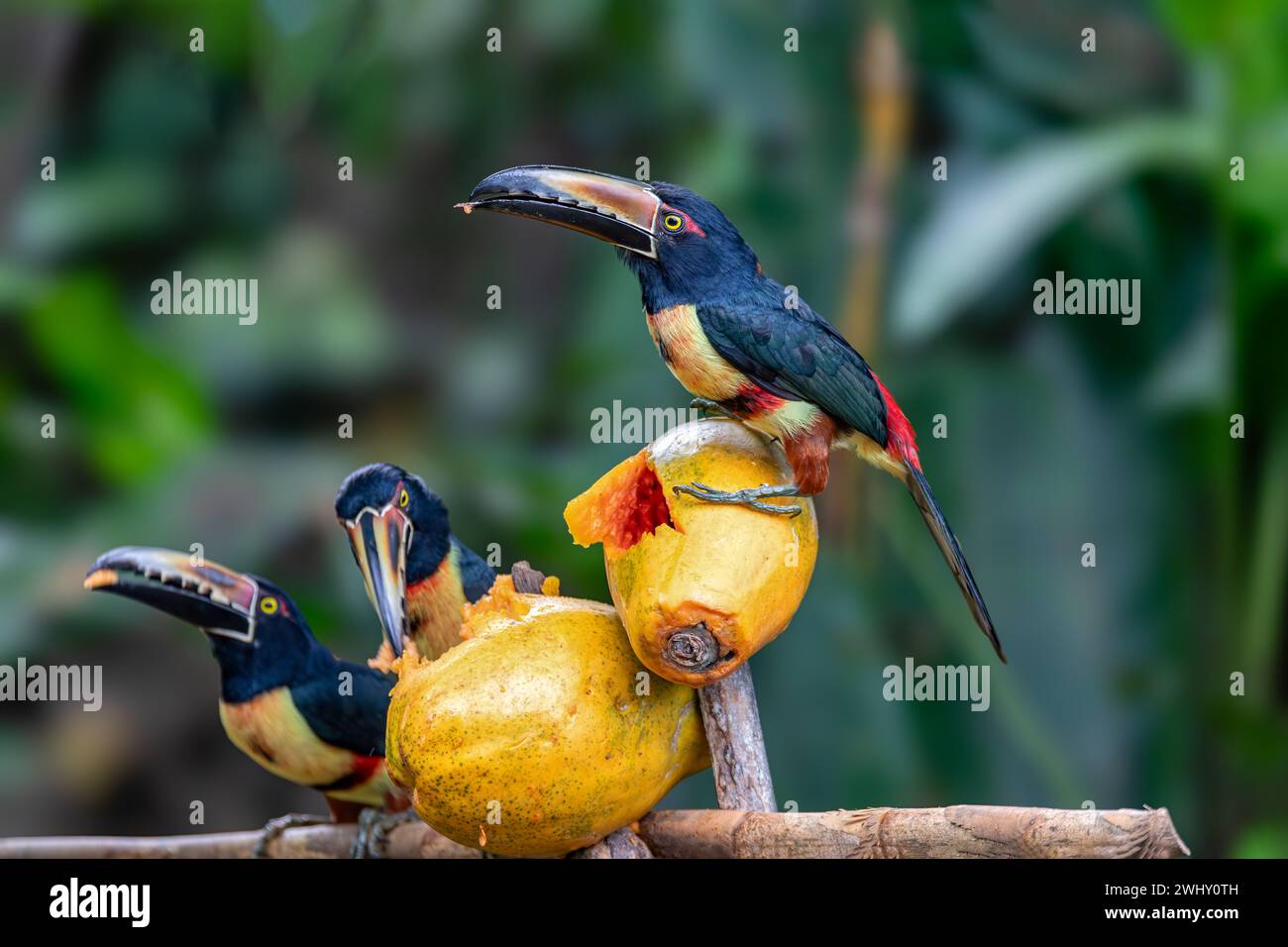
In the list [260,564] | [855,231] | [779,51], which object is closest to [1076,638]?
[855,231]

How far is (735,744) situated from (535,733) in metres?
0.21

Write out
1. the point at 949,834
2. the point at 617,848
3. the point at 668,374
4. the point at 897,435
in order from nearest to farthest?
1. the point at 949,834
2. the point at 617,848
3. the point at 897,435
4. the point at 668,374

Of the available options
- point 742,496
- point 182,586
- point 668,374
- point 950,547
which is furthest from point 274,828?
point 668,374

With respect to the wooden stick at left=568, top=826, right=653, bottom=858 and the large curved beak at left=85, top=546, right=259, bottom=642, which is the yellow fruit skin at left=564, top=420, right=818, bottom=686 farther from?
the large curved beak at left=85, top=546, right=259, bottom=642

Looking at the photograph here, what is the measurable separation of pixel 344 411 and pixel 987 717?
6.13 feet

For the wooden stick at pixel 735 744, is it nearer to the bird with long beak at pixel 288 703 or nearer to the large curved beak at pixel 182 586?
the bird with long beak at pixel 288 703

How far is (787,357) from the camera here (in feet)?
4.15

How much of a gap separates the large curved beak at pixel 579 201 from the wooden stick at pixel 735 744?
1.36 feet

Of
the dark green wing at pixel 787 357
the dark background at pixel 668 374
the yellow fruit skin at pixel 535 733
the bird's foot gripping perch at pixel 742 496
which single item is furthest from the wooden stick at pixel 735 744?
the dark background at pixel 668 374

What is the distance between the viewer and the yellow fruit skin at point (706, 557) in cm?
112

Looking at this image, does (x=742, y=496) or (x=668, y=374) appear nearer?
(x=742, y=496)

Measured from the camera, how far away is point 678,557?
1.15 m

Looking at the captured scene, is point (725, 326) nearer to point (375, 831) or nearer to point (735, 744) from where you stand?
point (735, 744)
